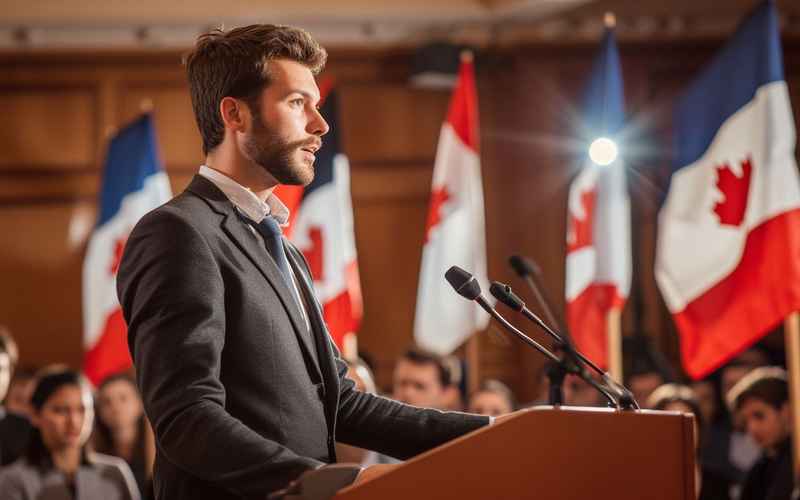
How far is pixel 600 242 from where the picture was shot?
20.2ft

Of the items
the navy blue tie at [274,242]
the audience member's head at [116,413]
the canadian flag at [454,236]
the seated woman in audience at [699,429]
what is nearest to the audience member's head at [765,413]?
the seated woman in audience at [699,429]

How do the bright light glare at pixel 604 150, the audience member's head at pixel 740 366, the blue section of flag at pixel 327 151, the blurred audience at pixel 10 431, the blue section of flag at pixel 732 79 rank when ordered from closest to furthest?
1. the blue section of flag at pixel 732 79
2. the blurred audience at pixel 10 431
3. the bright light glare at pixel 604 150
4. the blue section of flag at pixel 327 151
5. the audience member's head at pixel 740 366

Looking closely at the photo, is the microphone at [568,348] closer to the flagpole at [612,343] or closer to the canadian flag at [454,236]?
the flagpole at [612,343]

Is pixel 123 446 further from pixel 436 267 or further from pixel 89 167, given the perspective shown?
pixel 89 167

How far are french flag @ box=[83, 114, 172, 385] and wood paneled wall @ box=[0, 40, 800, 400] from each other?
1.07 m

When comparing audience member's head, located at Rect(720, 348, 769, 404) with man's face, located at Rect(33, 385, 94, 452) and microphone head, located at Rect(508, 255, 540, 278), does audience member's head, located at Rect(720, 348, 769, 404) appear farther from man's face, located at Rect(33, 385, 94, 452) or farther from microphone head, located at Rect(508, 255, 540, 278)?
microphone head, located at Rect(508, 255, 540, 278)

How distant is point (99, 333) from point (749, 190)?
3.95 metres

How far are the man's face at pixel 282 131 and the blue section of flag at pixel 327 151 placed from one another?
177 inches

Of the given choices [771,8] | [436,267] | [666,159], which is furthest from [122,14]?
[771,8]

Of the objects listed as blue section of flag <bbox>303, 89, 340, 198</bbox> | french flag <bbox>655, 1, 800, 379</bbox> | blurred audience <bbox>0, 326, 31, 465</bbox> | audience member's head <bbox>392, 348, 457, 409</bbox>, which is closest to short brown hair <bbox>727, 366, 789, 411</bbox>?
french flag <bbox>655, 1, 800, 379</bbox>

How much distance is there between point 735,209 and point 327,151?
2.55 m

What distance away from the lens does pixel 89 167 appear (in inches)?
328

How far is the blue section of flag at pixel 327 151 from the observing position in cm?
660

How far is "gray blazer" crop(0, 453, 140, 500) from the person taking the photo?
15.2 feet
